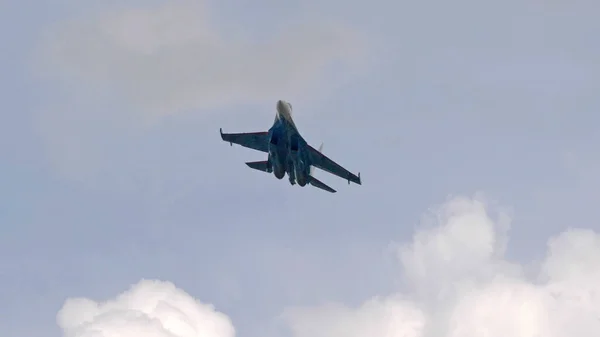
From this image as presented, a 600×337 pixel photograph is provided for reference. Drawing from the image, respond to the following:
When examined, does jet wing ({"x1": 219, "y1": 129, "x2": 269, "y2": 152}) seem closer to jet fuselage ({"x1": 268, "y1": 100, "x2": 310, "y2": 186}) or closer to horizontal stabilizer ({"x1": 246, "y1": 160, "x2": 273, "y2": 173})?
horizontal stabilizer ({"x1": 246, "y1": 160, "x2": 273, "y2": 173})

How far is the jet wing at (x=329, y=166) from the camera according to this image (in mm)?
179375

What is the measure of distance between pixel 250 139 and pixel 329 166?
1133cm

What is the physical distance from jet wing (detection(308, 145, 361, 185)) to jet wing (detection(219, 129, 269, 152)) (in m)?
6.31

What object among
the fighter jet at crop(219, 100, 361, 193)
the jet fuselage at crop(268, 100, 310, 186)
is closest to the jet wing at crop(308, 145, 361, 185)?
the fighter jet at crop(219, 100, 361, 193)

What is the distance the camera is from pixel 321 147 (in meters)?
183

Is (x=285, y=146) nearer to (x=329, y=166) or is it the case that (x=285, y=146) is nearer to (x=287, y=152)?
(x=287, y=152)

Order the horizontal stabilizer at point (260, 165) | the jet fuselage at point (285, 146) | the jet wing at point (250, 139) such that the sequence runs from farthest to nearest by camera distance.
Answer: the jet wing at point (250, 139) < the horizontal stabilizer at point (260, 165) < the jet fuselage at point (285, 146)

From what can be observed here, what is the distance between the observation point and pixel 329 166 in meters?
183

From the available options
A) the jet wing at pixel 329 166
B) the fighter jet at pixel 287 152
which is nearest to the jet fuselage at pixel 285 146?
the fighter jet at pixel 287 152

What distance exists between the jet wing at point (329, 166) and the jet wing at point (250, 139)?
20.7 ft

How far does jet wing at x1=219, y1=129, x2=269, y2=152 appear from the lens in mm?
180375

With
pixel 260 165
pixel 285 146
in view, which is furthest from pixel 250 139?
pixel 285 146

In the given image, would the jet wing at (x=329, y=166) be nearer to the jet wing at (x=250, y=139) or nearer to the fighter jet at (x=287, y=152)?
the fighter jet at (x=287, y=152)

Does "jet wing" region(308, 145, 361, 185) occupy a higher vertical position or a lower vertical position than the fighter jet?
higher
